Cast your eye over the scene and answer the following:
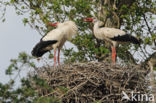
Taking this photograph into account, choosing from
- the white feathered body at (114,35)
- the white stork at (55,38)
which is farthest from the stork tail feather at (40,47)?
the white feathered body at (114,35)

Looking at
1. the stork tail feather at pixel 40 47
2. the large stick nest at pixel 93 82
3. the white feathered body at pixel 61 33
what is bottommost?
the large stick nest at pixel 93 82

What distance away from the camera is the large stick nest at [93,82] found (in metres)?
9.20

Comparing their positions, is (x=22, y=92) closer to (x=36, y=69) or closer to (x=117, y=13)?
(x=36, y=69)

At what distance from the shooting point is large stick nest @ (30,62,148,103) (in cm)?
920

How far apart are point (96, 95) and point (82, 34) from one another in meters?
4.85

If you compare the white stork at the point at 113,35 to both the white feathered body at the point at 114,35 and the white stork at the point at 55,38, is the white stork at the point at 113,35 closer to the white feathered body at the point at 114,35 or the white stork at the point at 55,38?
the white feathered body at the point at 114,35

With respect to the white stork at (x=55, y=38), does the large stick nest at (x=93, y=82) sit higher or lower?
lower

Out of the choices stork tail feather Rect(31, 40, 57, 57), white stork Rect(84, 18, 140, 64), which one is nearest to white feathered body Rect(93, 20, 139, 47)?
white stork Rect(84, 18, 140, 64)

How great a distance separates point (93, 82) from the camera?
9.18 metres

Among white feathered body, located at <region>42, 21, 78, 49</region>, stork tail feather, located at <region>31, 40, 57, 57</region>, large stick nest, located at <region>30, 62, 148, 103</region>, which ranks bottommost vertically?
large stick nest, located at <region>30, 62, 148, 103</region>

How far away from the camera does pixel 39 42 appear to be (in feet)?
37.1

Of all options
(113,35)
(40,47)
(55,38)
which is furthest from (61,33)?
(113,35)

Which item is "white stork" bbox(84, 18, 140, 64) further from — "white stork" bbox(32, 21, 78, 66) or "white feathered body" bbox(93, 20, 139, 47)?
"white stork" bbox(32, 21, 78, 66)

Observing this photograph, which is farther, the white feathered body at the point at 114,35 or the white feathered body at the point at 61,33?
the white feathered body at the point at 114,35
